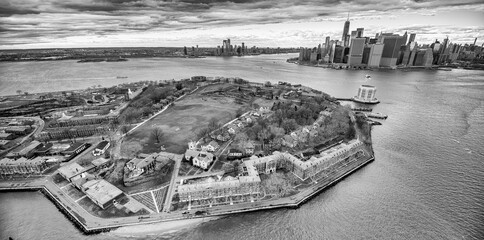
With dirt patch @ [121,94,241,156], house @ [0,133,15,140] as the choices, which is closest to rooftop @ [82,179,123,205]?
dirt patch @ [121,94,241,156]

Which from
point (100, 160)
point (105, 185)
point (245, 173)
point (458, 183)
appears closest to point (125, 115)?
point (100, 160)

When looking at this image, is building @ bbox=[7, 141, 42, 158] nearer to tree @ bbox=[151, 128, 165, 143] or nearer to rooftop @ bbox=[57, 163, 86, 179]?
rooftop @ bbox=[57, 163, 86, 179]

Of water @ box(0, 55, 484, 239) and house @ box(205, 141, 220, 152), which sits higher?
house @ box(205, 141, 220, 152)

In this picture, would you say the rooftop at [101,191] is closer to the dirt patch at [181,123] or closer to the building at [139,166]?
the building at [139,166]

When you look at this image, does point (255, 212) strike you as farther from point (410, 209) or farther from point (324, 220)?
point (410, 209)

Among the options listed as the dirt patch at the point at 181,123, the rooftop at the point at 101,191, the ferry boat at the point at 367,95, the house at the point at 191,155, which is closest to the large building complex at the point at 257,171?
the house at the point at 191,155
